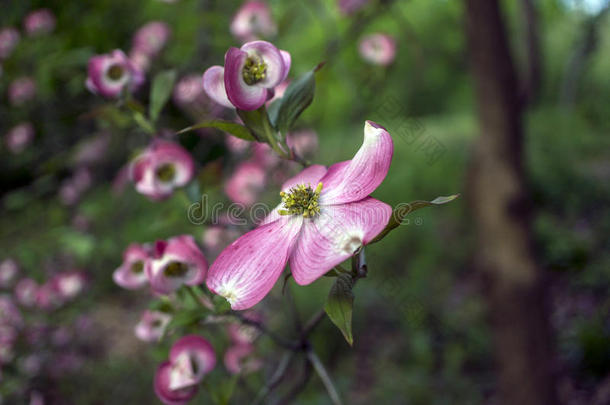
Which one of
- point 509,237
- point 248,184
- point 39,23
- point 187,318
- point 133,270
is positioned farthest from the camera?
point 39,23

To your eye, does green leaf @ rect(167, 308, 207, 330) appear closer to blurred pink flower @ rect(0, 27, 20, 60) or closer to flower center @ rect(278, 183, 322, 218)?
flower center @ rect(278, 183, 322, 218)

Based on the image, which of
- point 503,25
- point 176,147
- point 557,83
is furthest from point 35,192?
point 557,83

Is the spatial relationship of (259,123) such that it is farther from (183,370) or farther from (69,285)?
(69,285)

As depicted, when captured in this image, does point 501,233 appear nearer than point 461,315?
Yes

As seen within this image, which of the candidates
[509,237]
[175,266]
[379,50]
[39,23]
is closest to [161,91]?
[175,266]

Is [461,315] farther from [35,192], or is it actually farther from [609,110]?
[609,110]

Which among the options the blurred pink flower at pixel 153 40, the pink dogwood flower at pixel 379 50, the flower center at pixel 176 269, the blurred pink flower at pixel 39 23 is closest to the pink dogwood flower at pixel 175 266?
the flower center at pixel 176 269
